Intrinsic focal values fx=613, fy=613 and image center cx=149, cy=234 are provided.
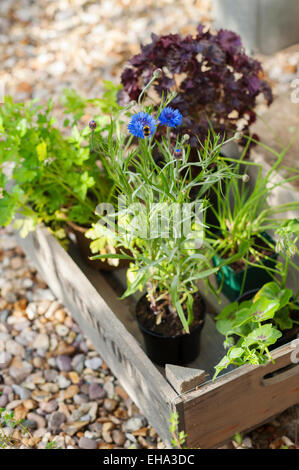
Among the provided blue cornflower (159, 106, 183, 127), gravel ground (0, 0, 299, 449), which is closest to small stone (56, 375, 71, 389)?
gravel ground (0, 0, 299, 449)

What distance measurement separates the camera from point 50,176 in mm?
1903

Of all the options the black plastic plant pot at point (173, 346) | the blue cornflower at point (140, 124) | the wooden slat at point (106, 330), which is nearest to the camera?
the blue cornflower at point (140, 124)

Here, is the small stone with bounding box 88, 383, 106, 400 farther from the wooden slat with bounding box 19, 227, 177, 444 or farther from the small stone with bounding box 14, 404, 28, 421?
the small stone with bounding box 14, 404, 28, 421

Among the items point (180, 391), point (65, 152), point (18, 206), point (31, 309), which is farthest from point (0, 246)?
point (180, 391)

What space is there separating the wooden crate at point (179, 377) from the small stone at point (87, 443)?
0.18 meters

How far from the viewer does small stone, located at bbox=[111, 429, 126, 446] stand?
1.82 metres

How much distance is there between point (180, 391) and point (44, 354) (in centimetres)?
74

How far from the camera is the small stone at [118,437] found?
5.97 ft

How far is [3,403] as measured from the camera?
1930 mm

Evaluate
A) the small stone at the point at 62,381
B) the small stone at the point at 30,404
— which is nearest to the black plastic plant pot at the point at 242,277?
the small stone at the point at 62,381

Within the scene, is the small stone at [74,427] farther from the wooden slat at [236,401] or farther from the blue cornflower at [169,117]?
the blue cornflower at [169,117]

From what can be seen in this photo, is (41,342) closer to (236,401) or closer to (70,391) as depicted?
(70,391)

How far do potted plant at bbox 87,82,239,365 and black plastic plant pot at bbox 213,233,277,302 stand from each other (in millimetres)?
124

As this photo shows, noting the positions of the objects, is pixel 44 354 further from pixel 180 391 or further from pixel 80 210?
pixel 180 391
